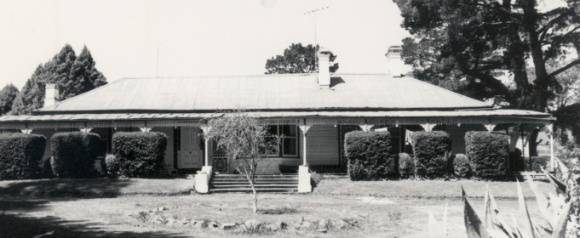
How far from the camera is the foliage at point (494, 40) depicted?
33.0m

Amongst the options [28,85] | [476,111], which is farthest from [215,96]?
[28,85]

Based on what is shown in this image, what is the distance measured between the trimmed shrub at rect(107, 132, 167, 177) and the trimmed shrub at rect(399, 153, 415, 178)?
983 cm

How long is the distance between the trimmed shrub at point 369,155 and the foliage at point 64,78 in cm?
3534

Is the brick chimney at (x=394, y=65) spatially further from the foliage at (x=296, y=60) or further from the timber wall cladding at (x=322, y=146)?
the foliage at (x=296, y=60)

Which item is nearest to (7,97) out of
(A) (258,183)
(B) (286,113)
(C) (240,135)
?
(B) (286,113)

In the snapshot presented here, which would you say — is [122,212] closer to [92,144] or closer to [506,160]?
[92,144]

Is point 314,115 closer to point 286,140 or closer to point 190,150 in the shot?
point 286,140

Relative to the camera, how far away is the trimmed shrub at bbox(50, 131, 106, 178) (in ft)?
77.0

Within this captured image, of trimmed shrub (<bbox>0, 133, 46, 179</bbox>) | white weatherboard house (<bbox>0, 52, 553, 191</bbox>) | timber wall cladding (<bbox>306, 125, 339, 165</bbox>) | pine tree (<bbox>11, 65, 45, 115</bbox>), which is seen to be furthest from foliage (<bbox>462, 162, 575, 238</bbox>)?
pine tree (<bbox>11, 65, 45, 115</bbox>)

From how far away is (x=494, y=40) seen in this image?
1345 inches

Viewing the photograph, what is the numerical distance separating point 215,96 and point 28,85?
32.2 metres

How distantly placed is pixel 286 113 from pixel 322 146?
280 cm

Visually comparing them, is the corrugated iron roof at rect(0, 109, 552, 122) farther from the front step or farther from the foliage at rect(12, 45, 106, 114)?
the foliage at rect(12, 45, 106, 114)

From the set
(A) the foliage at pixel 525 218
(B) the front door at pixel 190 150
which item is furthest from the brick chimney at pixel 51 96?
(A) the foliage at pixel 525 218
